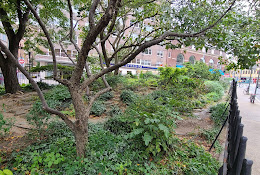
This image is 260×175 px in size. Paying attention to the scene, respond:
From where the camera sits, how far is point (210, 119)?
5.64 m

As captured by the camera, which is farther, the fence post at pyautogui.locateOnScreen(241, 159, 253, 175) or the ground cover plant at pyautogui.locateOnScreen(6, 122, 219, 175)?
the ground cover plant at pyautogui.locateOnScreen(6, 122, 219, 175)

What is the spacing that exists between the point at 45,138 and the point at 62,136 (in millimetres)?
413

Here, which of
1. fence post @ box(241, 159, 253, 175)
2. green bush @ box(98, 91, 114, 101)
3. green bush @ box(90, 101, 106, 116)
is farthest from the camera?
green bush @ box(98, 91, 114, 101)

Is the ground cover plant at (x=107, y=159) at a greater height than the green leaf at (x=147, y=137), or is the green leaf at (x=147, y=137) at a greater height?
the green leaf at (x=147, y=137)

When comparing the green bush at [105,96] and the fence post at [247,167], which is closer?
the fence post at [247,167]

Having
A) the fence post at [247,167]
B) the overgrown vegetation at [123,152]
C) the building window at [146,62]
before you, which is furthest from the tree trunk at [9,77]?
the building window at [146,62]

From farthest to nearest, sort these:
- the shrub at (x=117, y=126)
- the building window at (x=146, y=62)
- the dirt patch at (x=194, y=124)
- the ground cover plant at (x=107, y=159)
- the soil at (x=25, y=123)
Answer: the building window at (x=146, y=62), the dirt patch at (x=194, y=124), the shrub at (x=117, y=126), the soil at (x=25, y=123), the ground cover plant at (x=107, y=159)

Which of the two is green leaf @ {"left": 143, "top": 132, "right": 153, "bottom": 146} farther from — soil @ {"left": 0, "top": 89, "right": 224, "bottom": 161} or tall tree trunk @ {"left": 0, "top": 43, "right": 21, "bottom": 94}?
tall tree trunk @ {"left": 0, "top": 43, "right": 21, "bottom": 94}

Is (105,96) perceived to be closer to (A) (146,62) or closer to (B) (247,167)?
(B) (247,167)

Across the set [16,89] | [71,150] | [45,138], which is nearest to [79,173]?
[71,150]

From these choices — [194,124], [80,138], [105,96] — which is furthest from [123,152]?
A: [105,96]

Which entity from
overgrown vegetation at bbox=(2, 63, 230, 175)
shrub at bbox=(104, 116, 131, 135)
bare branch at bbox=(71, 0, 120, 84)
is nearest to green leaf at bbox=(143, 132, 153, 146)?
overgrown vegetation at bbox=(2, 63, 230, 175)

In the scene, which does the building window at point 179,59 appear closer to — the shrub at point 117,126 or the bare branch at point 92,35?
the shrub at point 117,126

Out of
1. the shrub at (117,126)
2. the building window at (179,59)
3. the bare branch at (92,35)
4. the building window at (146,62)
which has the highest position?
the building window at (179,59)
